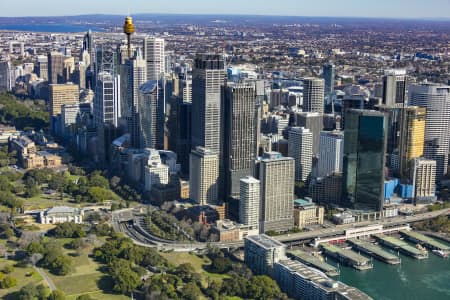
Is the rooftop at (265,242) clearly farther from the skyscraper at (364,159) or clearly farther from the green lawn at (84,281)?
the skyscraper at (364,159)

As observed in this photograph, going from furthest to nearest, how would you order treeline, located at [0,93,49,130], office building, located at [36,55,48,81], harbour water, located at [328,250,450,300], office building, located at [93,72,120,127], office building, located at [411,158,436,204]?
office building, located at [36,55,48,81]
treeline, located at [0,93,49,130]
office building, located at [93,72,120,127]
office building, located at [411,158,436,204]
harbour water, located at [328,250,450,300]

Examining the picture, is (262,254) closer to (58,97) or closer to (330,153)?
(330,153)

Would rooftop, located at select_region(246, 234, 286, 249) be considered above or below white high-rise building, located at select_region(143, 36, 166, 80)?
below

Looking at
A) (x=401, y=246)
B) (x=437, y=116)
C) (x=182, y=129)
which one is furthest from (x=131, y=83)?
(x=401, y=246)

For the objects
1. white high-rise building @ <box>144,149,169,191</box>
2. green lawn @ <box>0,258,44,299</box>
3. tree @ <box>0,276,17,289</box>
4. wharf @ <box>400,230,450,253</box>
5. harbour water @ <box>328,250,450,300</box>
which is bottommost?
harbour water @ <box>328,250,450,300</box>

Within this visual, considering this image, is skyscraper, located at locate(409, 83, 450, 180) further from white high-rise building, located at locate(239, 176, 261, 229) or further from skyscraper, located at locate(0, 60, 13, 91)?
skyscraper, located at locate(0, 60, 13, 91)

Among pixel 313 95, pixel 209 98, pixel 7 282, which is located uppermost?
pixel 209 98

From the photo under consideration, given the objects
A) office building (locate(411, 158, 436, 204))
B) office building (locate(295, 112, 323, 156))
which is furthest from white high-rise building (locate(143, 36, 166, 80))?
office building (locate(411, 158, 436, 204))
